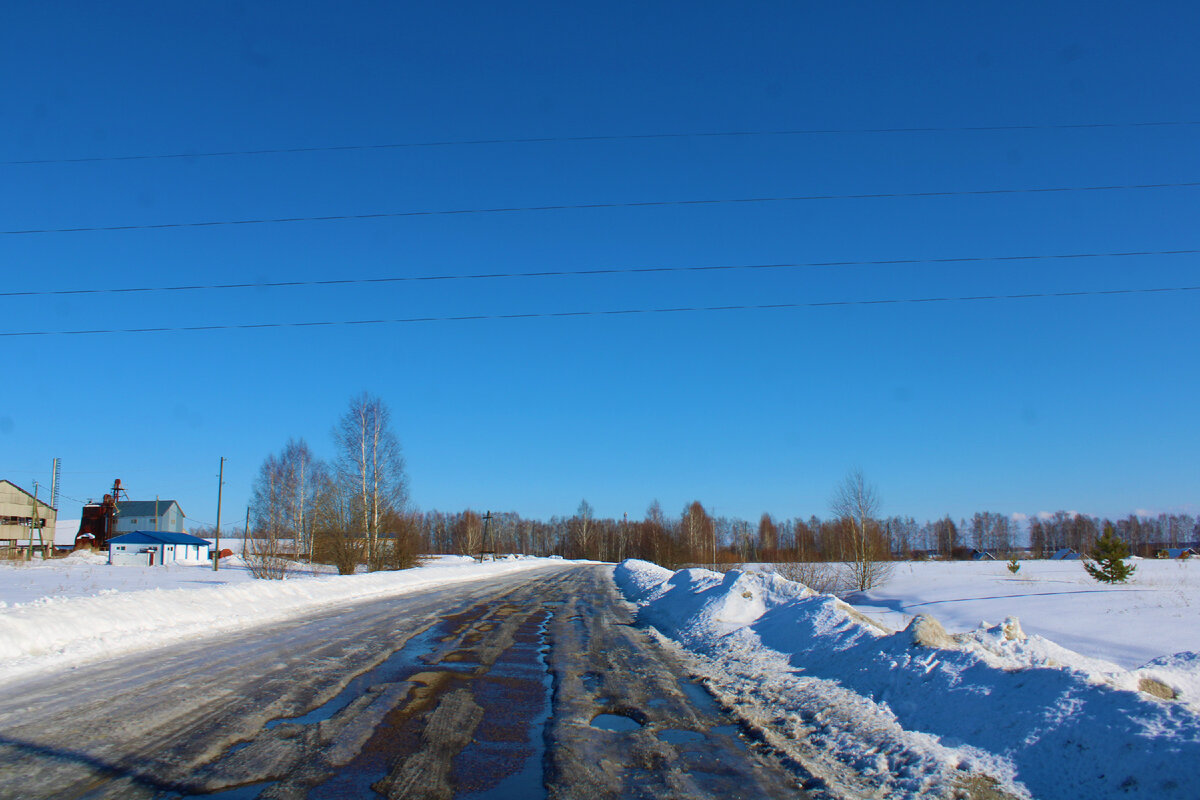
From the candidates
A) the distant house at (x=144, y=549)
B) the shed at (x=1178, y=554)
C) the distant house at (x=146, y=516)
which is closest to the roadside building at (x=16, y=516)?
the distant house at (x=144, y=549)

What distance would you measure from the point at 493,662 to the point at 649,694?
2.92 meters

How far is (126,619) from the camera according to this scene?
498 inches

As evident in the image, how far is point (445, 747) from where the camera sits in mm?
5617

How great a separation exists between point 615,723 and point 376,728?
7.03 ft

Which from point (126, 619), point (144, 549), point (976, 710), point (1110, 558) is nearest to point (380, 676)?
point (976, 710)

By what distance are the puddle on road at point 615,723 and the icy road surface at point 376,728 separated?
19 millimetres

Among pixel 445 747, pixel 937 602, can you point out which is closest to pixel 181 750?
pixel 445 747

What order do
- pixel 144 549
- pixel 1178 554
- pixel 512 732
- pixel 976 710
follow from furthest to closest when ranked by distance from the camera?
pixel 1178 554
pixel 144 549
pixel 512 732
pixel 976 710

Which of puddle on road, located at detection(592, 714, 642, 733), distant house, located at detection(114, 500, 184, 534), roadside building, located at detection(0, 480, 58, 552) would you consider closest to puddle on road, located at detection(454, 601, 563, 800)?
puddle on road, located at detection(592, 714, 642, 733)

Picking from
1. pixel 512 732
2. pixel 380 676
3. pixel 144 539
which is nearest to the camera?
pixel 512 732

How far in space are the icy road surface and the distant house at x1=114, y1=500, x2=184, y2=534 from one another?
86.7 m

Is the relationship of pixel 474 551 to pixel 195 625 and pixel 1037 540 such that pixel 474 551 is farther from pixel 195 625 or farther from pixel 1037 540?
pixel 1037 540

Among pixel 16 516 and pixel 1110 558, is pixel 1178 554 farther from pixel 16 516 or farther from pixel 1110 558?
pixel 16 516

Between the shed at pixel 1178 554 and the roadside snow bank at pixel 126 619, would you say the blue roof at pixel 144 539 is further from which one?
the shed at pixel 1178 554
